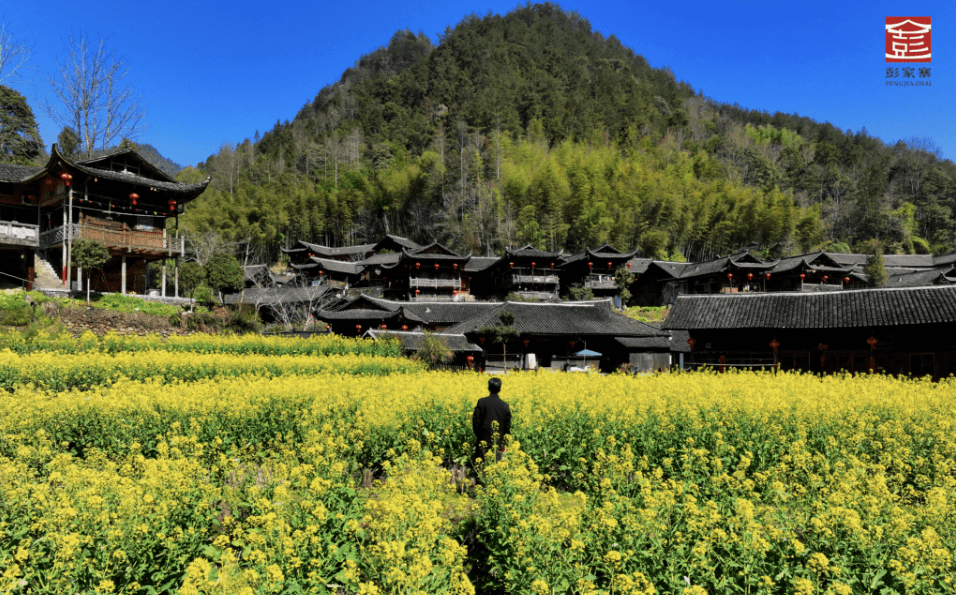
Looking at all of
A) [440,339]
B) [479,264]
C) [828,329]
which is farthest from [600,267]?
[828,329]

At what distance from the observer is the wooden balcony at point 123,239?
75.4ft

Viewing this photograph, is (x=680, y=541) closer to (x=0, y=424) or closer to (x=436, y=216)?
(x=0, y=424)

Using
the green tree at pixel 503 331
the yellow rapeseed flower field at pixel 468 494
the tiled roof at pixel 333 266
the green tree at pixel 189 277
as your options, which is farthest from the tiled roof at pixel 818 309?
the tiled roof at pixel 333 266

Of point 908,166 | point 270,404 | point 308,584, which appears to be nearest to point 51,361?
point 270,404

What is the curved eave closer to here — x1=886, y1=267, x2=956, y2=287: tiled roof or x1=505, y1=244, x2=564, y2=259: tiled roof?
x1=505, y1=244, x2=564, y2=259: tiled roof

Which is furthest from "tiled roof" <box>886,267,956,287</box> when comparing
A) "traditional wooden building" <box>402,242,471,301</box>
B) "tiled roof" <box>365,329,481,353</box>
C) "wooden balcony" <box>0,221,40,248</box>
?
"wooden balcony" <box>0,221,40,248</box>

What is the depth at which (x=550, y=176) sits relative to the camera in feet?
169

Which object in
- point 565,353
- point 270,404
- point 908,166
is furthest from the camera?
point 908,166

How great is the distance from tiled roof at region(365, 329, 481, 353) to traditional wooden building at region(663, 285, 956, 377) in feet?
29.4

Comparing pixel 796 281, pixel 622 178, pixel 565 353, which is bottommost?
pixel 565 353

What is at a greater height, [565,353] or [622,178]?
[622,178]

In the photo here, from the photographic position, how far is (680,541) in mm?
3756

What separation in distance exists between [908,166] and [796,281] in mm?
45848

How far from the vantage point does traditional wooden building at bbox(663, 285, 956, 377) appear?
16547 millimetres
